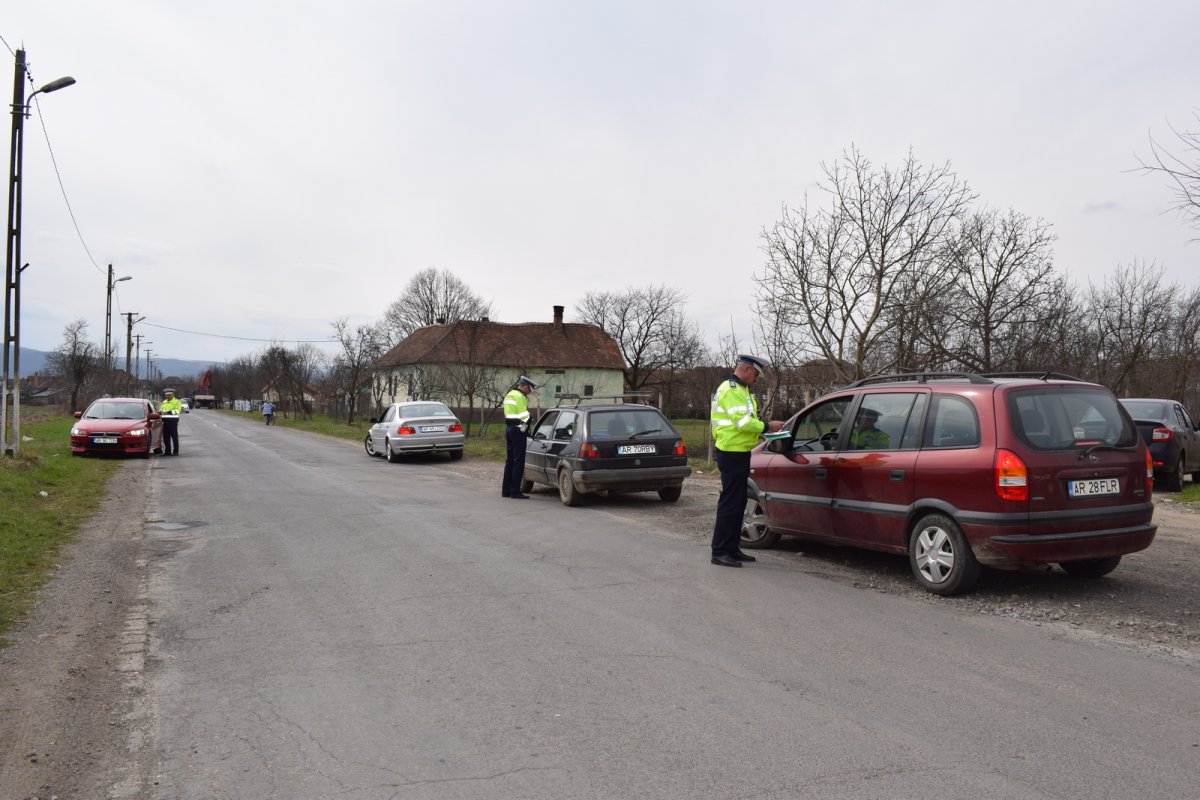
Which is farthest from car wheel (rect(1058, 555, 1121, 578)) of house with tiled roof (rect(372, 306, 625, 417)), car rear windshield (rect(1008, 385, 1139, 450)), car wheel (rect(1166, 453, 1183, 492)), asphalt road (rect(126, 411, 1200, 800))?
house with tiled roof (rect(372, 306, 625, 417))

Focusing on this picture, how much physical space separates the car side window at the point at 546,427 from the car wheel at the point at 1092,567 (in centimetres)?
768

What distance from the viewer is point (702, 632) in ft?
18.3

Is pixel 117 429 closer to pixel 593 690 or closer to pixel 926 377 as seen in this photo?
pixel 926 377

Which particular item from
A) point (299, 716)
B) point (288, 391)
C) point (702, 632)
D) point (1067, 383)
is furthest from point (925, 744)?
point (288, 391)

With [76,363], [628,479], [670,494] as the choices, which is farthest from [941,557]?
[76,363]

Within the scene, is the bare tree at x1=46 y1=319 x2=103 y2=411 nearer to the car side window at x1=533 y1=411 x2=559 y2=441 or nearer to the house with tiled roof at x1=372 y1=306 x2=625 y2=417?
the house with tiled roof at x1=372 y1=306 x2=625 y2=417

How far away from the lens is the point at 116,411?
2161cm

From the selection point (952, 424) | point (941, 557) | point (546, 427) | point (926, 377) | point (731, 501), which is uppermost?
point (926, 377)

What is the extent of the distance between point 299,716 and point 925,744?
114 inches

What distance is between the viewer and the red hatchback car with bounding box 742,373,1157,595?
6.17m

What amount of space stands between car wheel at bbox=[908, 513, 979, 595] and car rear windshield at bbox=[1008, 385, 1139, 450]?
0.89 meters

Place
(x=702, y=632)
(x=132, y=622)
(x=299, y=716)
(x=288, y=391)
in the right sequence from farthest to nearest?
(x=288, y=391) < (x=132, y=622) < (x=702, y=632) < (x=299, y=716)

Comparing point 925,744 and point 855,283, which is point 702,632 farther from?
point 855,283

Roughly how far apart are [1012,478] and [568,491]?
709 cm
